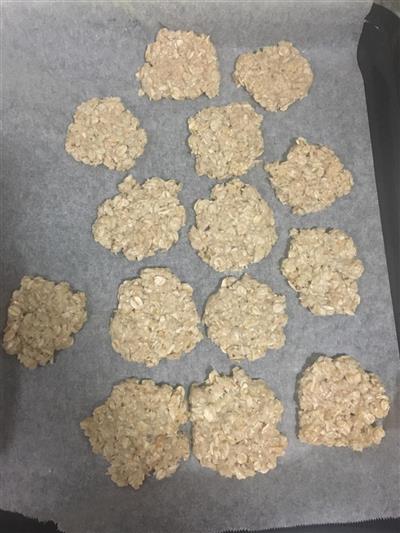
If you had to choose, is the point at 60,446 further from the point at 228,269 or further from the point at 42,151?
the point at 42,151

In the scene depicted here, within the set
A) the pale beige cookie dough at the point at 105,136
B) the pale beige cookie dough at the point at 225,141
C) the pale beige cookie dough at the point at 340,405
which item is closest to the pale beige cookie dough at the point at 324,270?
the pale beige cookie dough at the point at 340,405

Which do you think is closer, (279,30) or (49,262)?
(49,262)

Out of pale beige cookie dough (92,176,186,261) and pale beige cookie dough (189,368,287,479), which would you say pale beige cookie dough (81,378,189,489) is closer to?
pale beige cookie dough (189,368,287,479)

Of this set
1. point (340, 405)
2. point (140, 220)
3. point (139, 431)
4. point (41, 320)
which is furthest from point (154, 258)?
point (340, 405)

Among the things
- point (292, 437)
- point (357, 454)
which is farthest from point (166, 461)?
point (357, 454)

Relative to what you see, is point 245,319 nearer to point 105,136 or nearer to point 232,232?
point 232,232
